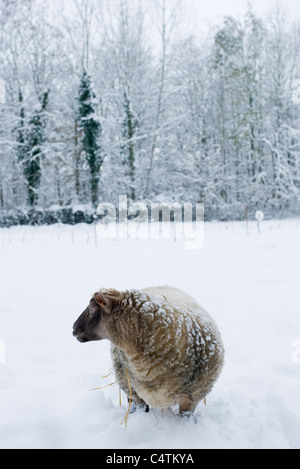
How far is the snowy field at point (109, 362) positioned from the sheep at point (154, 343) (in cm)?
30

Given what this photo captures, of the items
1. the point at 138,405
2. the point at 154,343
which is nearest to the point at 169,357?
the point at 154,343

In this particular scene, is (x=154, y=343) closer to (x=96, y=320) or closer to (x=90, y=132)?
(x=96, y=320)

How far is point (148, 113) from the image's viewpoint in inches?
973

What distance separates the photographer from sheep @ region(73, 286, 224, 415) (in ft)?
7.86

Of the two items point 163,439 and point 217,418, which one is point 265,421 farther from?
point 163,439

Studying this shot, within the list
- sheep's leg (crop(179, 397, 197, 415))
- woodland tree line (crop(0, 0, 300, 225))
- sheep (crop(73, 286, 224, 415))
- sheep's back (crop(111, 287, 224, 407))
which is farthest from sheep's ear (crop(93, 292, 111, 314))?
woodland tree line (crop(0, 0, 300, 225))

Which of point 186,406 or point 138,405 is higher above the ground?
point 186,406

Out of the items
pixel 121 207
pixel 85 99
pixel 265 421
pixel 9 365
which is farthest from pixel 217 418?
pixel 85 99

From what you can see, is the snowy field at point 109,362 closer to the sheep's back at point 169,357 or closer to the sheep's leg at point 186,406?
the sheep's leg at point 186,406

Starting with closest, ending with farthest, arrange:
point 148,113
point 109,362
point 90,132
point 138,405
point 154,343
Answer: point 154,343, point 138,405, point 109,362, point 90,132, point 148,113

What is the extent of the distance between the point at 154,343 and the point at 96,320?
16.6 inches

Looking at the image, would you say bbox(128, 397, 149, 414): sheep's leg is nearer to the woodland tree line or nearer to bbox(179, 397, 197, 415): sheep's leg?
bbox(179, 397, 197, 415): sheep's leg

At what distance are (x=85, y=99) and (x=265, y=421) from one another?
22218mm

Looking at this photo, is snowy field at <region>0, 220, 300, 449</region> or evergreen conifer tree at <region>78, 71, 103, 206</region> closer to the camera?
snowy field at <region>0, 220, 300, 449</region>
